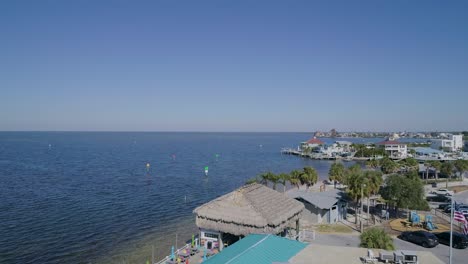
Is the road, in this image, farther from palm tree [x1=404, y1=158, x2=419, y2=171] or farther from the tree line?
palm tree [x1=404, y1=158, x2=419, y2=171]

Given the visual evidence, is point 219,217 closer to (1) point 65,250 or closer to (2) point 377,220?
(1) point 65,250

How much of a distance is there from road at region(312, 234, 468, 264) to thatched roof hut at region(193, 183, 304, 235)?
3.77 meters

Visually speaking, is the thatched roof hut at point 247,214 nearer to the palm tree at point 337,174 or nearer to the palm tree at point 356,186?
the palm tree at point 356,186

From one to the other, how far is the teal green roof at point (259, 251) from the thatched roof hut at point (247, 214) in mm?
3120

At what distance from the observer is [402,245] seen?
87.8ft

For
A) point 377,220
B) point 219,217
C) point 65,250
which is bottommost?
point 65,250

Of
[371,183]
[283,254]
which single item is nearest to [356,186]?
[371,183]

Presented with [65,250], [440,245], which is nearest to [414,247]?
[440,245]

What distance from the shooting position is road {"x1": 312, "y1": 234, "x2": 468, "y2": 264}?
23.7 m

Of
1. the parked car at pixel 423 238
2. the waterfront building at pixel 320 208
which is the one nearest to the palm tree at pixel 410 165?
the waterfront building at pixel 320 208

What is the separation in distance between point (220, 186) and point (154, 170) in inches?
1079

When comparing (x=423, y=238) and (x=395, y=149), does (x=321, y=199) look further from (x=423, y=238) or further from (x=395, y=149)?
(x=395, y=149)

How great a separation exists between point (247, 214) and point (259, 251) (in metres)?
6.44

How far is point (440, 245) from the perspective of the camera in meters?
26.7
